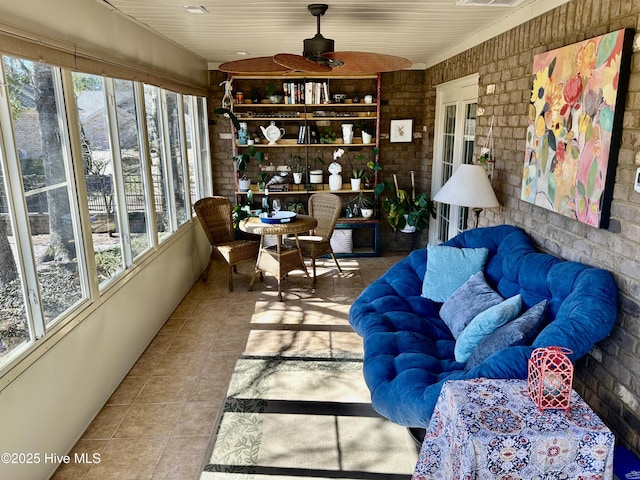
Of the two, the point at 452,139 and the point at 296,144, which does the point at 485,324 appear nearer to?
the point at 452,139

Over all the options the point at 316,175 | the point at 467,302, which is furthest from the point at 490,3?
the point at 316,175

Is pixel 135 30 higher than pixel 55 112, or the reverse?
pixel 135 30

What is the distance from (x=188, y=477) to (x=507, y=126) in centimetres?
304

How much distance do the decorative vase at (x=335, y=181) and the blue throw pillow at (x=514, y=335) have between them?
3.95 meters

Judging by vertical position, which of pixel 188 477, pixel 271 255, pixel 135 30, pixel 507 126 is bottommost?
pixel 188 477

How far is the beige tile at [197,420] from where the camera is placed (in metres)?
2.71

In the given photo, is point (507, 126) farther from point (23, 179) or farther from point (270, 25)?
point (23, 179)

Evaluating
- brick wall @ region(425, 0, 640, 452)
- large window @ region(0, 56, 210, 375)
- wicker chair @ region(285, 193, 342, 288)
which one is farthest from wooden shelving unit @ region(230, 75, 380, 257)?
brick wall @ region(425, 0, 640, 452)

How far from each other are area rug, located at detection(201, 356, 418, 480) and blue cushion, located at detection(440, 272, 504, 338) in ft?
2.28

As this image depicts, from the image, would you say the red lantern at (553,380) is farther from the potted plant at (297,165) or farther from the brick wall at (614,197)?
the potted plant at (297,165)

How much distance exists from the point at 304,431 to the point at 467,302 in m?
1.22

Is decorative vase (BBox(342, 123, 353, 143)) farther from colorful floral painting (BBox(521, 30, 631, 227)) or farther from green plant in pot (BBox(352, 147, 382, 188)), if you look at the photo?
colorful floral painting (BBox(521, 30, 631, 227))

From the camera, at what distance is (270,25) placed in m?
3.68

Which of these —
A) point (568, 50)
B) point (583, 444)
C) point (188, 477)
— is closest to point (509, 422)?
point (583, 444)
